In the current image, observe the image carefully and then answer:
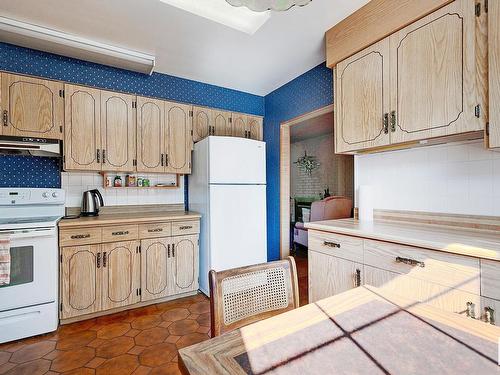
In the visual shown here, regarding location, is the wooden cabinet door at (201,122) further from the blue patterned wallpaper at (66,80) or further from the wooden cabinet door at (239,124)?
the wooden cabinet door at (239,124)

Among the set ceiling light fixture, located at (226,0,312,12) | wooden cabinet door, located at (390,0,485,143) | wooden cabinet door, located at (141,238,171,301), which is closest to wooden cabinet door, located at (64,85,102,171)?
wooden cabinet door, located at (141,238,171,301)

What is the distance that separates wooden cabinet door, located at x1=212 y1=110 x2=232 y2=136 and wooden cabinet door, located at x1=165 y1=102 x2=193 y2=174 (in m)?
0.34

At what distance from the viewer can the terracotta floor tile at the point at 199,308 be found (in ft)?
8.28

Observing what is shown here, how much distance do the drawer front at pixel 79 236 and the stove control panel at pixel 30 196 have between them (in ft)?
1.74

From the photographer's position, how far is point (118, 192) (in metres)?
2.99

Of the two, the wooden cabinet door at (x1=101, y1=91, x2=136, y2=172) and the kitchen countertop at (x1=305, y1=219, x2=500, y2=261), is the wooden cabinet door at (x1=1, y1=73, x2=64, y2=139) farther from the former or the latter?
the kitchen countertop at (x1=305, y1=219, x2=500, y2=261)

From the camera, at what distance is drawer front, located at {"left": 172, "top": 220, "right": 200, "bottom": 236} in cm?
275

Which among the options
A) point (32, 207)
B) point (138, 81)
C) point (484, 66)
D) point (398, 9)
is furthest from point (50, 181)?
point (484, 66)

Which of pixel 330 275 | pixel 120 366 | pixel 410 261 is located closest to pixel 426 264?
pixel 410 261

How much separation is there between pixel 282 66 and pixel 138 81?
1658 millimetres

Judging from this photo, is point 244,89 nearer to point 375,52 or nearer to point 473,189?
point 375,52

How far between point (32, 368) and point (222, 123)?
9.47ft

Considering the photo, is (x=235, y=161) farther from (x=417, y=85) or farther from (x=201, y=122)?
(x=417, y=85)

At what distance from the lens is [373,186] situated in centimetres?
223
